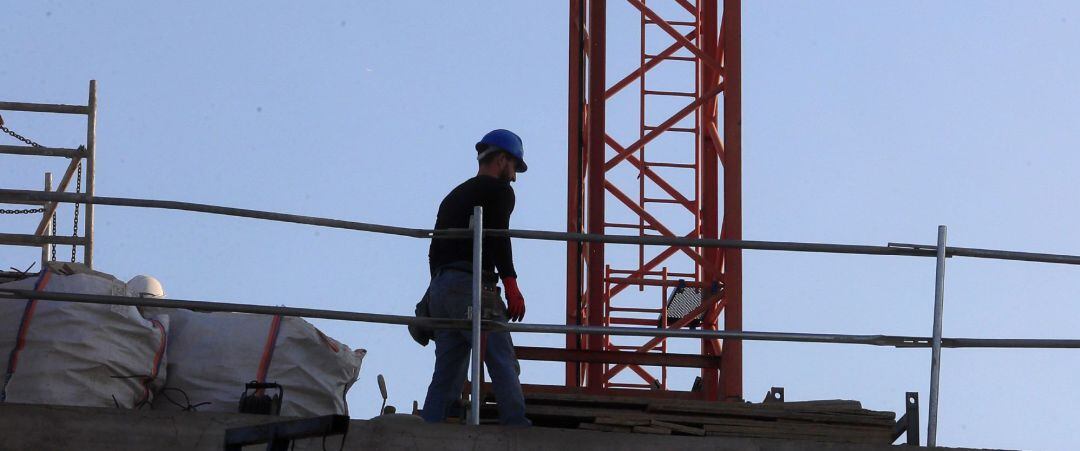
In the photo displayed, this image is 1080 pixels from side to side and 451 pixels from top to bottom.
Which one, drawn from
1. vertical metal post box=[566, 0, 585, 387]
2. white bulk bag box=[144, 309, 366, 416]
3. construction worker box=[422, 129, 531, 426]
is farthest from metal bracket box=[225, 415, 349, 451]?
vertical metal post box=[566, 0, 585, 387]

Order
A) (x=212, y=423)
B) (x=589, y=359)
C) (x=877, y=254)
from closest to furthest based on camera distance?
1. (x=212, y=423)
2. (x=877, y=254)
3. (x=589, y=359)

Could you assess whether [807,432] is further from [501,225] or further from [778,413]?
[501,225]

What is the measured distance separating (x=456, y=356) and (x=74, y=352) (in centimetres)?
181

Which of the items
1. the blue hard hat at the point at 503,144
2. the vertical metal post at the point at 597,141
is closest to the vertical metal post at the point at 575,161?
the vertical metal post at the point at 597,141

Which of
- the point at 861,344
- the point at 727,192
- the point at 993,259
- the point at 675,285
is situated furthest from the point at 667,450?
the point at 675,285

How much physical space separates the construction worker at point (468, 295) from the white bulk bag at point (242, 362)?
768mm

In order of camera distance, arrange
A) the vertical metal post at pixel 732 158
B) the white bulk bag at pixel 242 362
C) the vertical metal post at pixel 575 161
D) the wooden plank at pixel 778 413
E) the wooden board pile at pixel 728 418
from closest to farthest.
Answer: the wooden board pile at pixel 728 418 → the wooden plank at pixel 778 413 → the white bulk bag at pixel 242 362 → the vertical metal post at pixel 732 158 → the vertical metal post at pixel 575 161

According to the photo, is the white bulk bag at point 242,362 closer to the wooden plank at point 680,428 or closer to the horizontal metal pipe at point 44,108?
the wooden plank at point 680,428

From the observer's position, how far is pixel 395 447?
7699 millimetres

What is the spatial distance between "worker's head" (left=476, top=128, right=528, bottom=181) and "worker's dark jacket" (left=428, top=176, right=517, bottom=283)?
0.14 meters

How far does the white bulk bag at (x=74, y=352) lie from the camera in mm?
8633

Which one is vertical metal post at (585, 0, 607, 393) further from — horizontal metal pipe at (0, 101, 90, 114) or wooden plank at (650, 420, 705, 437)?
wooden plank at (650, 420, 705, 437)

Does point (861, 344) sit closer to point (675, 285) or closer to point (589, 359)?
point (589, 359)

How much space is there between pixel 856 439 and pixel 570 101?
25.8 feet
